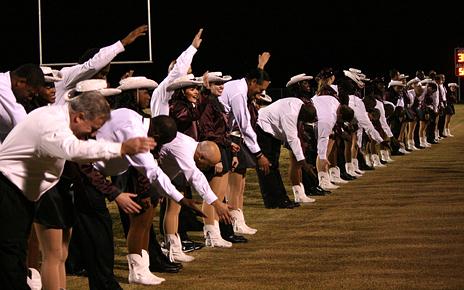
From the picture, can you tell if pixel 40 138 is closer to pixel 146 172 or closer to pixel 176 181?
pixel 146 172

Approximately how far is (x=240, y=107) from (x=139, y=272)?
3.48m

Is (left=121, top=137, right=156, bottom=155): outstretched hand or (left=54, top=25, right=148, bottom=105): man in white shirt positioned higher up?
(left=54, top=25, right=148, bottom=105): man in white shirt

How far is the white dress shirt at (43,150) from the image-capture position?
17.2 feet

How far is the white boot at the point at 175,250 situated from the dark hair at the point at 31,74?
232cm

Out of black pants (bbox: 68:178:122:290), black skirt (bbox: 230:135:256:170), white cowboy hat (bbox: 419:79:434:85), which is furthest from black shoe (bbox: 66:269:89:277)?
white cowboy hat (bbox: 419:79:434:85)

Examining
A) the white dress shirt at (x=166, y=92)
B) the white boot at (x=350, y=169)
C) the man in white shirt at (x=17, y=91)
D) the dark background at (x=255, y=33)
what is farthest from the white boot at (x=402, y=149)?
the man in white shirt at (x=17, y=91)

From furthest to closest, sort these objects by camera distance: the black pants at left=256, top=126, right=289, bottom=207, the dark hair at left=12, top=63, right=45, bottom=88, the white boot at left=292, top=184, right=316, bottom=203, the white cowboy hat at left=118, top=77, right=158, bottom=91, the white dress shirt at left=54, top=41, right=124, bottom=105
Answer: the white boot at left=292, top=184, right=316, bottom=203 < the black pants at left=256, top=126, right=289, bottom=207 < the white cowboy hat at left=118, top=77, right=158, bottom=91 < the white dress shirt at left=54, top=41, right=124, bottom=105 < the dark hair at left=12, top=63, right=45, bottom=88

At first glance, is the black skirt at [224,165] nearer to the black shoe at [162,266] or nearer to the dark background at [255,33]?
the black shoe at [162,266]

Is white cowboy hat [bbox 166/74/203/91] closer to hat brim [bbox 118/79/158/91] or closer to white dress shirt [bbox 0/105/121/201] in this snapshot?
hat brim [bbox 118/79/158/91]

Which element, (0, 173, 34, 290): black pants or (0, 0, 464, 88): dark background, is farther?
(0, 0, 464, 88): dark background

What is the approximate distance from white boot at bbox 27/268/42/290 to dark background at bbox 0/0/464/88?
33.6 feet

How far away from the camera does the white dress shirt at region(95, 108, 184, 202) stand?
283 inches

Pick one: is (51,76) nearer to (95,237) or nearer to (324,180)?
(95,237)

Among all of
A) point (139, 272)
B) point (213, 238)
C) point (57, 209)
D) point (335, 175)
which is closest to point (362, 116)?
point (335, 175)
